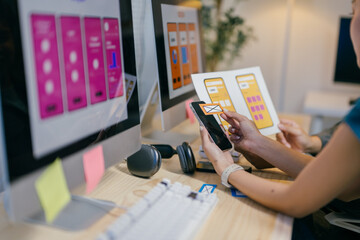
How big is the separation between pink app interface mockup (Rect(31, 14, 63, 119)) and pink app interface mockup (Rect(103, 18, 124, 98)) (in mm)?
168

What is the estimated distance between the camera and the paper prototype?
1110 mm

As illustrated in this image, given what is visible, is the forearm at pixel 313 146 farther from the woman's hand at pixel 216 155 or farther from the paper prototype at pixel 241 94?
the woman's hand at pixel 216 155

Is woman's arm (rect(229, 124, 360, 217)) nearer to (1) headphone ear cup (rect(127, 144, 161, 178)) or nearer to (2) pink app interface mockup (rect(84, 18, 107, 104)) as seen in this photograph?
(1) headphone ear cup (rect(127, 144, 161, 178))

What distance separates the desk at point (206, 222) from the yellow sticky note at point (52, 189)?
5 centimetres

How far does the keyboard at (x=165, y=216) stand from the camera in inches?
24.1

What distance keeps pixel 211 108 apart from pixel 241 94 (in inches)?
9.8

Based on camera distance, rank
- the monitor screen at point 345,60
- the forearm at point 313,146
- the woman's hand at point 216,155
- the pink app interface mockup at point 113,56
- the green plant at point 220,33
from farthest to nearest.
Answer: the monitor screen at point 345,60 → the green plant at point 220,33 → the forearm at point 313,146 → the woman's hand at point 216,155 → the pink app interface mockup at point 113,56

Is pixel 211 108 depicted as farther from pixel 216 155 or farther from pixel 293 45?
pixel 293 45

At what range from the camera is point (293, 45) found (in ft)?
10.6

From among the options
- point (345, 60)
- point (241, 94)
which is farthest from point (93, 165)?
point (345, 60)

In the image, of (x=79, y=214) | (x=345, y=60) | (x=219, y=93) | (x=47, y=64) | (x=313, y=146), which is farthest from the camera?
(x=345, y=60)

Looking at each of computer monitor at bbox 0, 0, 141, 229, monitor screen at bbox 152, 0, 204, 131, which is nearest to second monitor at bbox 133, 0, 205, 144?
monitor screen at bbox 152, 0, 204, 131

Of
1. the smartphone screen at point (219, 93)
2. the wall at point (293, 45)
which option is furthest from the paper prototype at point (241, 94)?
the wall at point (293, 45)

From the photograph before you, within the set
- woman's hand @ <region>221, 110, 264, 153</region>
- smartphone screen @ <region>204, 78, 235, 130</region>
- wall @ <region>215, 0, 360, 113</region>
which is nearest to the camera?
woman's hand @ <region>221, 110, 264, 153</region>
